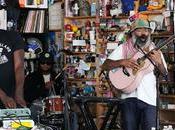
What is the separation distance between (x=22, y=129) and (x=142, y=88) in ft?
4.23

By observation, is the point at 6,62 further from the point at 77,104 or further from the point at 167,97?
the point at 167,97

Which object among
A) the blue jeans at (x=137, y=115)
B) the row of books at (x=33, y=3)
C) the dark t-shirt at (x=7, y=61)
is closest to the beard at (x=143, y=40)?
the blue jeans at (x=137, y=115)

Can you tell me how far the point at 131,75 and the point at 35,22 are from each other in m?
3.12

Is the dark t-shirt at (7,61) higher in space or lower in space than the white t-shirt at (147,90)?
higher

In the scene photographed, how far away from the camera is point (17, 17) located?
671 cm

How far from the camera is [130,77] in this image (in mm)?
4172

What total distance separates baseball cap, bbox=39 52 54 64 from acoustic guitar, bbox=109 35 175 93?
250cm

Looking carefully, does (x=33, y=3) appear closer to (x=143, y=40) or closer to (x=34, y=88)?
(x=34, y=88)

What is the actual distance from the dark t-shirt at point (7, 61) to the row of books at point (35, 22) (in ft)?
9.72

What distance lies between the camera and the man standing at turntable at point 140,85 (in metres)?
4.01

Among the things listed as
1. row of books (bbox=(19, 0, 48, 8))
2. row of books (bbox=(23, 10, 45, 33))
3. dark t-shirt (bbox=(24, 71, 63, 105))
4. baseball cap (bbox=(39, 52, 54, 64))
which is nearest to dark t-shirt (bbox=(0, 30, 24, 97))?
dark t-shirt (bbox=(24, 71, 63, 105))

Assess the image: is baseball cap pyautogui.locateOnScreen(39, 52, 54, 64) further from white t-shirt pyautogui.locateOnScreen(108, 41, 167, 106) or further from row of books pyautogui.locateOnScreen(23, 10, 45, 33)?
white t-shirt pyautogui.locateOnScreen(108, 41, 167, 106)

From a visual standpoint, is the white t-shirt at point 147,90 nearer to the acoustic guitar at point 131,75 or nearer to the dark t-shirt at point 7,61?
the acoustic guitar at point 131,75

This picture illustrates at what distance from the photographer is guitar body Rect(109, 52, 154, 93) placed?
408 cm
